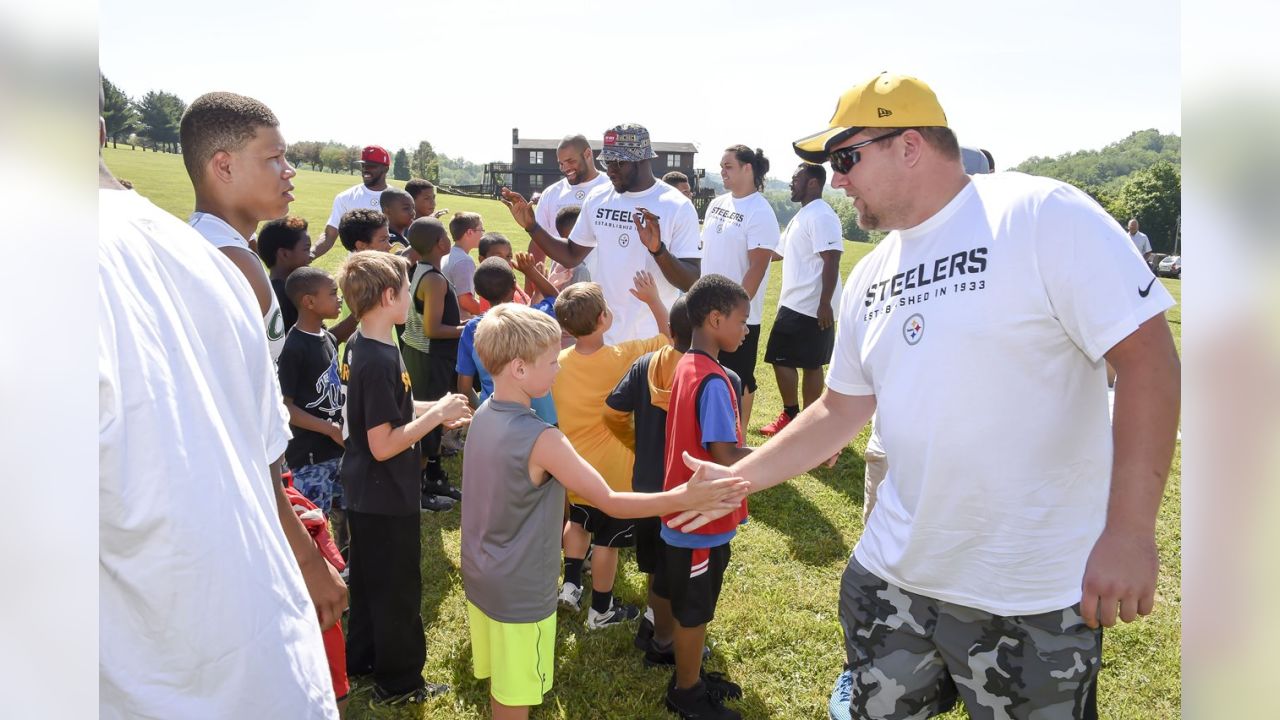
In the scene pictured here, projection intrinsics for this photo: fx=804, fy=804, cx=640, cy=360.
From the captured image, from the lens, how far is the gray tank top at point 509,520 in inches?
122

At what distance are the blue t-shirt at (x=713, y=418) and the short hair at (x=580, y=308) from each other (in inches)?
38.8

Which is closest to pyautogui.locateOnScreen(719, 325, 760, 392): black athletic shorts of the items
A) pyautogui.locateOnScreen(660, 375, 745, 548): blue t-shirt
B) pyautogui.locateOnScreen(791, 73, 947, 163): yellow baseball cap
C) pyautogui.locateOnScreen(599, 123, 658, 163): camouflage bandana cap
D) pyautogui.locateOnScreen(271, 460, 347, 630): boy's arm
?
pyautogui.locateOnScreen(599, 123, 658, 163): camouflage bandana cap

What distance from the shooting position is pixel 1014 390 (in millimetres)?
2279

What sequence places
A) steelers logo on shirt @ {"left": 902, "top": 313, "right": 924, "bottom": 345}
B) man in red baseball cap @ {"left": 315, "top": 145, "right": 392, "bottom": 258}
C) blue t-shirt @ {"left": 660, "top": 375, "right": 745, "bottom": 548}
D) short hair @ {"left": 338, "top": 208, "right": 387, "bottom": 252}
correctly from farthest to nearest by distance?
man in red baseball cap @ {"left": 315, "top": 145, "right": 392, "bottom": 258}
short hair @ {"left": 338, "top": 208, "right": 387, "bottom": 252}
blue t-shirt @ {"left": 660, "top": 375, "right": 745, "bottom": 548}
steelers logo on shirt @ {"left": 902, "top": 313, "right": 924, "bottom": 345}

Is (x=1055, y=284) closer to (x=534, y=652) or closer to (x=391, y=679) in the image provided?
(x=534, y=652)

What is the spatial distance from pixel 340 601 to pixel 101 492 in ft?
3.06

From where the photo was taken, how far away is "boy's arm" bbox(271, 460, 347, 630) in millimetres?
1997

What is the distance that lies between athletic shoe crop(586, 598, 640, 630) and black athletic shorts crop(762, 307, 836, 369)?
3317 millimetres

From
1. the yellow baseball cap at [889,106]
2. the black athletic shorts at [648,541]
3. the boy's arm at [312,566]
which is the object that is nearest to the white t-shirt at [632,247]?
the black athletic shorts at [648,541]

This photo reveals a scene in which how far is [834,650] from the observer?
445 centimetres

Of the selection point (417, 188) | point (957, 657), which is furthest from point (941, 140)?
point (417, 188)

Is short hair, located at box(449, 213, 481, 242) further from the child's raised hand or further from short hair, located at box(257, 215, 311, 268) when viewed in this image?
the child's raised hand
